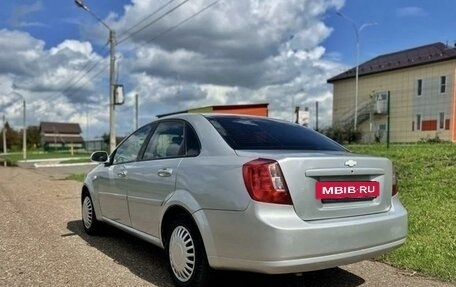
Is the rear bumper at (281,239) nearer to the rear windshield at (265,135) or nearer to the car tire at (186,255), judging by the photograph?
the car tire at (186,255)

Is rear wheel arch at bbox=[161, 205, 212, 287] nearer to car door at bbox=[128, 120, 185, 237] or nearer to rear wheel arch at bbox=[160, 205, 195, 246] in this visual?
rear wheel arch at bbox=[160, 205, 195, 246]

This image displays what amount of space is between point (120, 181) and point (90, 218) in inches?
55.5

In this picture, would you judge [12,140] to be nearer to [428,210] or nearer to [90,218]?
[90,218]

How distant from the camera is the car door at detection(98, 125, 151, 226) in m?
5.35

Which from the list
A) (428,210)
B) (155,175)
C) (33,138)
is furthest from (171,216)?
(33,138)

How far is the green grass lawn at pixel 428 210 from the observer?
16.5ft

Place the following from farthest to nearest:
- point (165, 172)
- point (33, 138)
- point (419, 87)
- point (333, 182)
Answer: point (33, 138)
point (419, 87)
point (165, 172)
point (333, 182)

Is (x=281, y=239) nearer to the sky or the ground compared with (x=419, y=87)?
nearer to the ground

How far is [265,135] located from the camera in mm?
4398

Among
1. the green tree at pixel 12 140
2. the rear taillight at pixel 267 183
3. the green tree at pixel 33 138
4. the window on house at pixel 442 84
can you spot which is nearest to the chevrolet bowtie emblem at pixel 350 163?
the rear taillight at pixel 267 183

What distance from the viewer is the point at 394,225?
4.04 meters

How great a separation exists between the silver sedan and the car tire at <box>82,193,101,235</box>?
169cm

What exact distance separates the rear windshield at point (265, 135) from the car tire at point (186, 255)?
84cm

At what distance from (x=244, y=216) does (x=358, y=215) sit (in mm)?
987
